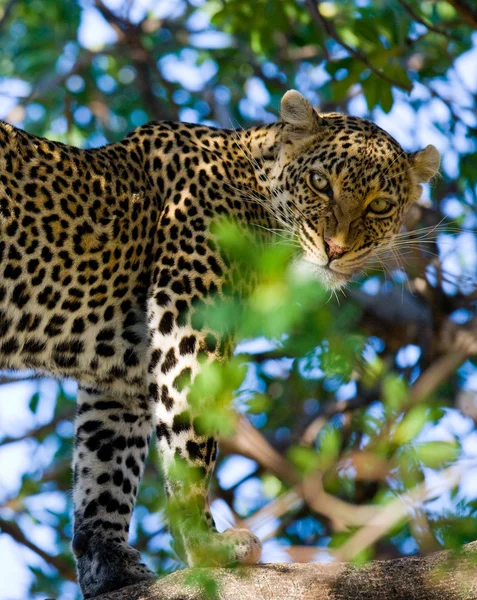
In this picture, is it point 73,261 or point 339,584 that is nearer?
point 339,584

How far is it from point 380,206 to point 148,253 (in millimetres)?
1541

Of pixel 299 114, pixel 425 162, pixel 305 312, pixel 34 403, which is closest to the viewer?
pixel 305 312

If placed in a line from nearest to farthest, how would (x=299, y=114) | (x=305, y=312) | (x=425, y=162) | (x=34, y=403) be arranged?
(x=305, y=312) → (x=299, y=114) → (x=425, y=162) → (x=34, y=403)

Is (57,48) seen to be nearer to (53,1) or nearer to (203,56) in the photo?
(53,1)

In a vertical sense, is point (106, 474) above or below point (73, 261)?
below

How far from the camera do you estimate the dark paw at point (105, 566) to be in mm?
6883

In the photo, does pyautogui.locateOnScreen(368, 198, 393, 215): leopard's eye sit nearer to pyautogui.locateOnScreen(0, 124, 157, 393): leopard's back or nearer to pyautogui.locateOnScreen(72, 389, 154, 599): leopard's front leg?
pyautogui.locateOnScreen(0, 124, 157, 393): leopard's back

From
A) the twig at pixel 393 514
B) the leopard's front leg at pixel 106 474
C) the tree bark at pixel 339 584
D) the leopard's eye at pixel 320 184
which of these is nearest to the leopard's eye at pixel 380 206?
the leopard's eye at pixel 320 184

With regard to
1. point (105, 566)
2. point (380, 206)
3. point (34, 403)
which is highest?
point (34, 403)

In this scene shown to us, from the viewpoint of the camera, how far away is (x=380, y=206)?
7508 millimetres

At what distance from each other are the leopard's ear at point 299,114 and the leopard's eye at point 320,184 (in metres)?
0.44

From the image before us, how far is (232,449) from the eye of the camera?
9820mm

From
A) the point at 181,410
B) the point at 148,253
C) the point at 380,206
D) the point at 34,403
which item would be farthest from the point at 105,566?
the point at 34,403

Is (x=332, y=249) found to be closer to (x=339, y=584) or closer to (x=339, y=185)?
(x=339, y=185)
